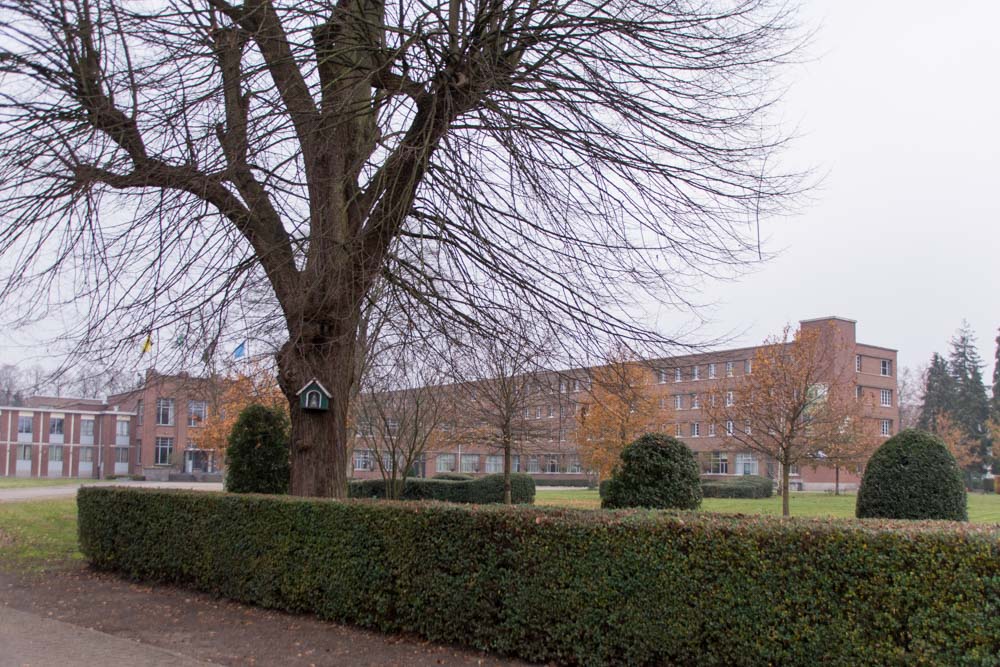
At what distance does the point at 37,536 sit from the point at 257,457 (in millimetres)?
5818

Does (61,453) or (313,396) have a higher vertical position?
(313,396)

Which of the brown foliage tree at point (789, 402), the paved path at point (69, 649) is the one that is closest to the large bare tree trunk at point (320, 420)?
the paved path at point (69, 649)

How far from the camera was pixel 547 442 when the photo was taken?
32.0 m

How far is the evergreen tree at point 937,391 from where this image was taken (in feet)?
249

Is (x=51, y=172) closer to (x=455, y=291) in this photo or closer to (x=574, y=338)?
(x=455, y=291)

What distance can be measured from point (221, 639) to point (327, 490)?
2.85 m

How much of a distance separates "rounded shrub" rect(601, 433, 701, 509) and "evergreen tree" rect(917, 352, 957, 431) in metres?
71.2

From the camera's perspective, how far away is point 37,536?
1675cm

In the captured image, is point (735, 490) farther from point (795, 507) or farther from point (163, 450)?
point (163, 450)

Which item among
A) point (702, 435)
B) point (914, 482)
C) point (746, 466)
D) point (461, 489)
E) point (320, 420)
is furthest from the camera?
point (746, 466)

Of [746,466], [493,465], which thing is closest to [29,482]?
[493,465]

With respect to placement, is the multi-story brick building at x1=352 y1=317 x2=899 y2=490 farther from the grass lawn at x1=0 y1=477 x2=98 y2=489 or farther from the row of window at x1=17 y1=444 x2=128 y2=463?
the row of window at x1=17 y1=444 x2=128 y2=463

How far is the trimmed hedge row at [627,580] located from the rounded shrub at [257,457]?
4.82 metres

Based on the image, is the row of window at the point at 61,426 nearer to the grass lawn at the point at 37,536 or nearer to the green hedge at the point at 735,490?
the grass lawn at the point at 37,536
